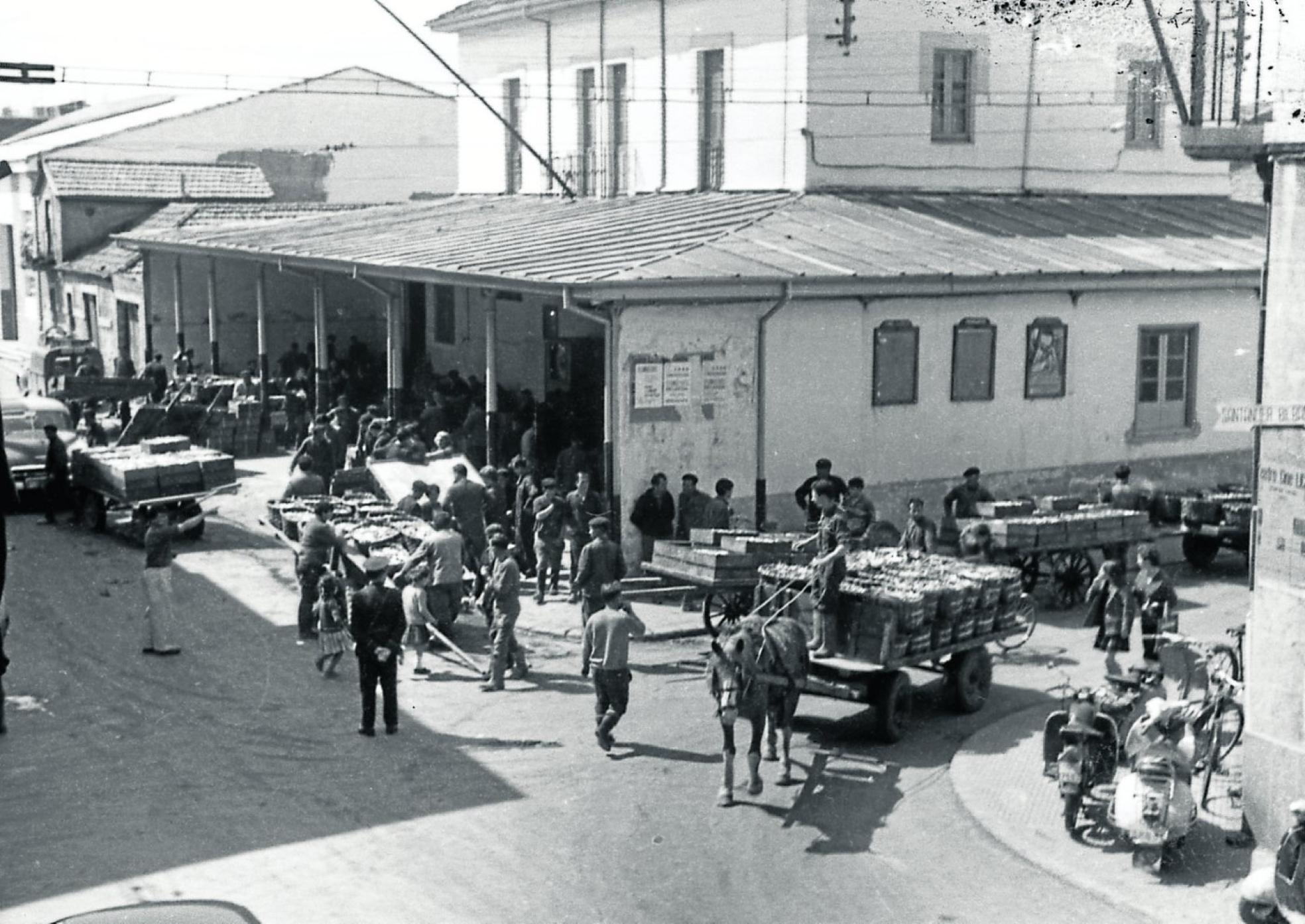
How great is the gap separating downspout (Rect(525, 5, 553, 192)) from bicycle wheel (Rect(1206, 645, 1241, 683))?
21201mm

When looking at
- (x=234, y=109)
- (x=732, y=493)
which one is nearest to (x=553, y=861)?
(x=732, y=493)

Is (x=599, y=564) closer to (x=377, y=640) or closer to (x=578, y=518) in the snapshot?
(x=377, y=640)

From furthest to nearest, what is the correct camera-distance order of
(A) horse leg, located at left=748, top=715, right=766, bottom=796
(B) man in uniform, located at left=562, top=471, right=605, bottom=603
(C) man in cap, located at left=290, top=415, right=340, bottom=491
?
(C) man in cap, located at left=290, top=415, right=340, bottom=491 < (B) man in uniform, located at left=562, top=471, right=605, bottom=603 < (A) horse leg, located at left=748, top=715, right=766, bottom=796

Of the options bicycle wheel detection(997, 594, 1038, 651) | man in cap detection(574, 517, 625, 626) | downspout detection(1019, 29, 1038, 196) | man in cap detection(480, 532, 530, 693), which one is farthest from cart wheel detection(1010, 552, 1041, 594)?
downspout detection(1019, 29, 1038, 196)

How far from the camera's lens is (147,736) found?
44.5ft

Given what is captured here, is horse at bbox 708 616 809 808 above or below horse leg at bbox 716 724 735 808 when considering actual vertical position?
above

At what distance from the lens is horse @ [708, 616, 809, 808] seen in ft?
39.7

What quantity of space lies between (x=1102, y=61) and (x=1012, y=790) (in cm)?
1985

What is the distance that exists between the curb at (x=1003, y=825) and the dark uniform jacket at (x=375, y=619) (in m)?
4.82

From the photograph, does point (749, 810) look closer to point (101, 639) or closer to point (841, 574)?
point (841, 574)

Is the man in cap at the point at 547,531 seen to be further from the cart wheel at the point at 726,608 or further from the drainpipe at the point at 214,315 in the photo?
the drainpipe at the point at 214,315

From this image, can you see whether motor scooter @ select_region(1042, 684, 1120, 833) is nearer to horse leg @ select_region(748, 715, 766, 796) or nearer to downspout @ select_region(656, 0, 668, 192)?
horse leg @ select_region(748, 715, 766, 796)

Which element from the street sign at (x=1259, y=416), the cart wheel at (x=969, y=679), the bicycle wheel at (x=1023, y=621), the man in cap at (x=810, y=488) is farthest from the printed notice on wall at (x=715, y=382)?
the street sign at (x=1259, y=416)

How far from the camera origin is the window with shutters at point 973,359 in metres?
22.2
